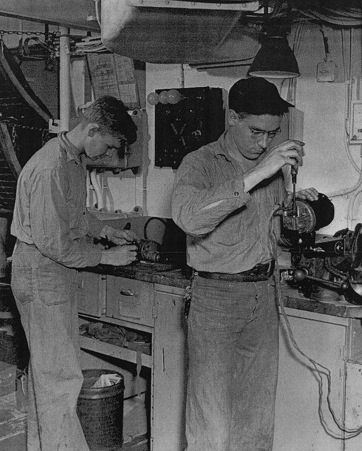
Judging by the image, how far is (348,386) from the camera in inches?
107

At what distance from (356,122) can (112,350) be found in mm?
1841

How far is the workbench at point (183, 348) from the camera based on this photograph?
2729mm

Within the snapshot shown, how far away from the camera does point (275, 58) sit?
3057 millimetres

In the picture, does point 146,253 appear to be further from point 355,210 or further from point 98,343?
point 355,210

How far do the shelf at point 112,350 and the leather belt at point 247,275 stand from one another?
102 centimetres

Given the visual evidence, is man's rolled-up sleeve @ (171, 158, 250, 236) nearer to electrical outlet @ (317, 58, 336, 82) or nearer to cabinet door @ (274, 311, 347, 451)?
cabinet door @ (274, 311, 347, 451)

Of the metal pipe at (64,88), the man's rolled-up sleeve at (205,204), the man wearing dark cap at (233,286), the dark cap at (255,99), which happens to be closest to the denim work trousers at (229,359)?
the man wearing dark cap at (233,286)

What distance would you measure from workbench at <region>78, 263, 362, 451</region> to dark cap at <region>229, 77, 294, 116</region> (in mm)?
851

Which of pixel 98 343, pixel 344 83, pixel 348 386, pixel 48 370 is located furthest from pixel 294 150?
pixel 98 343

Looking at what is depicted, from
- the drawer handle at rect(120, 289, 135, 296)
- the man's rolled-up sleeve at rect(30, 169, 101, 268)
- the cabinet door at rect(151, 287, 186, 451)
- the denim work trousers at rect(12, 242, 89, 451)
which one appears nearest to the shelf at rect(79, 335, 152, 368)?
the cabinet door at rect(151, 287, 186, 451)

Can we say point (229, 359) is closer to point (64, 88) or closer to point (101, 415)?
point (101, 415)

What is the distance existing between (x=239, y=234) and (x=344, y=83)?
1299 millimetres

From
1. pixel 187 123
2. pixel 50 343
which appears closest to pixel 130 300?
pixel 50 343

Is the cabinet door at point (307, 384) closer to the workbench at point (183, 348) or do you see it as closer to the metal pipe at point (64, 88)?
the workbench at point (183, 348)
